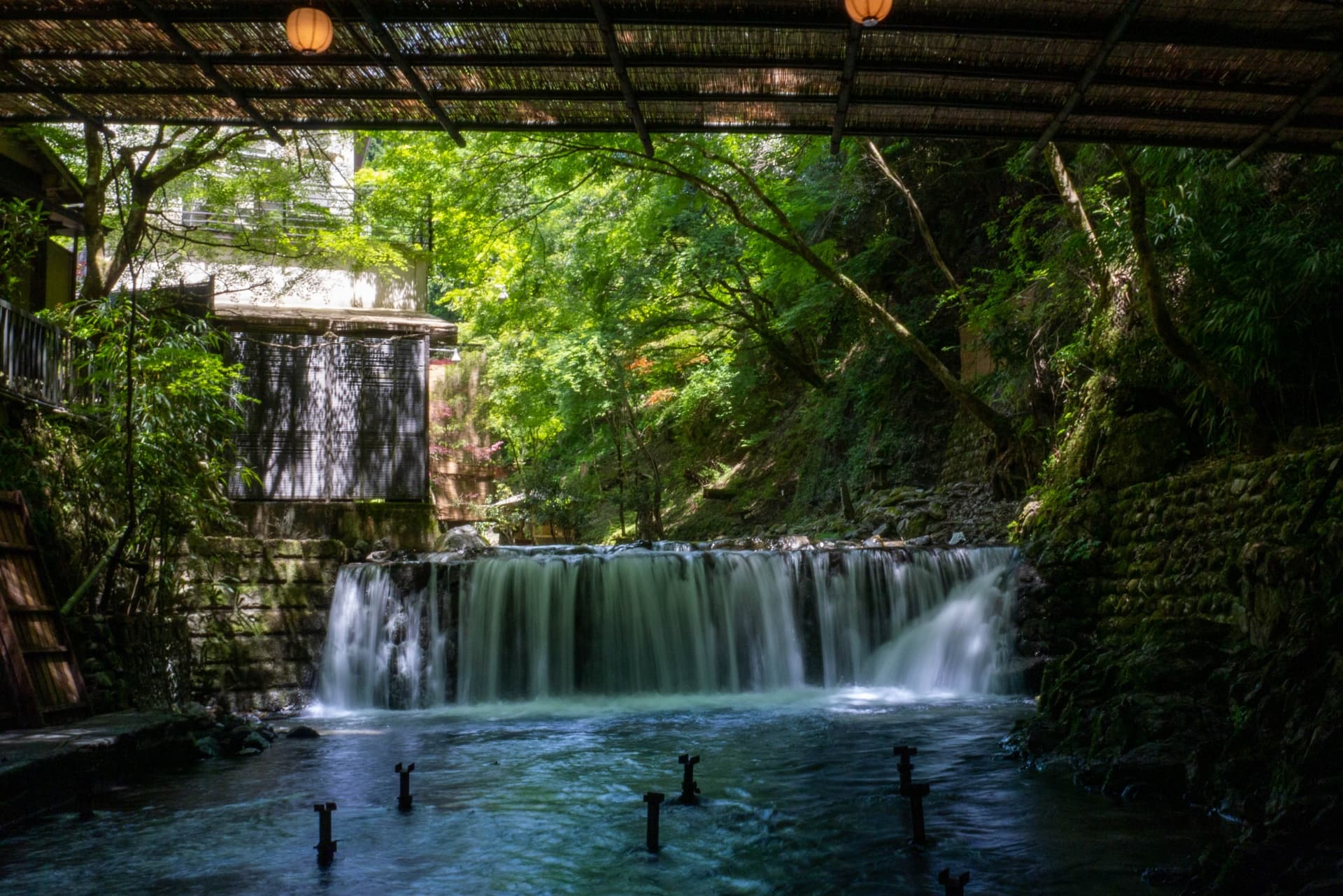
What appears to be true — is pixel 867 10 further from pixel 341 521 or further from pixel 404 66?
pixel 341 521

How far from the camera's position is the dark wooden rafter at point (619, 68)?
214 inches

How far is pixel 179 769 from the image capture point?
8539 millimetres

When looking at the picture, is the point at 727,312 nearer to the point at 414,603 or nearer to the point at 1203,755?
the point at 414,603

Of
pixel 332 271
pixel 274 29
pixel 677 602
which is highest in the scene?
pixel 332 271

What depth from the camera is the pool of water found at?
218 inches

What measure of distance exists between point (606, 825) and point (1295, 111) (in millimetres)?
6349

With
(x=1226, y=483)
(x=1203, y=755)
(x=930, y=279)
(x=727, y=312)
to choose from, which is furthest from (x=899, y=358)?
(x=1203, y=755)

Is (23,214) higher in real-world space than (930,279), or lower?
lower

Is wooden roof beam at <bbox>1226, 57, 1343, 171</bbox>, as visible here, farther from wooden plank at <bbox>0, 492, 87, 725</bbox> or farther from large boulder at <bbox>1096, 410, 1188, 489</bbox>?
wooden plank at <bbox>0, 492, 87, 725</bbox>

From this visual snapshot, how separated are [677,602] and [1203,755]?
25.1 ft

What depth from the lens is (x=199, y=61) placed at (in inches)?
229

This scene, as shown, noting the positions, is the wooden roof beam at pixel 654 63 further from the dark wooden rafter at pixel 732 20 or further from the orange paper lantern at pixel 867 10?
the orange paper lantern at pixel 867 10

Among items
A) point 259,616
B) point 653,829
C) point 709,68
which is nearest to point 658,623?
point 259,616

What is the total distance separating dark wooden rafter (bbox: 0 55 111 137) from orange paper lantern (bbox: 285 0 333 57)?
6.05ft
